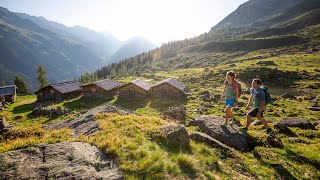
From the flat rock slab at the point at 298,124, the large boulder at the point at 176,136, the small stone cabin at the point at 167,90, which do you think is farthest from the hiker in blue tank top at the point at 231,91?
the small stone cabin at the point at 167,90

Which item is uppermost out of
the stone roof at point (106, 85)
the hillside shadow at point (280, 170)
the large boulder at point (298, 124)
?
the hillside shadow at point (280, 170)

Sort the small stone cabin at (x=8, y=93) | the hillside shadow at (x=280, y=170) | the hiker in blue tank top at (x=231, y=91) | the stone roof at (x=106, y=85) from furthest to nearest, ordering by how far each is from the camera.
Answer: the small stone cabin at (x=8, y=93)
the stone roof at (x=106, y=85)
the hiker in blue tank top at (x=231, y=91)
the hillside shadow at (x=280, y=170)

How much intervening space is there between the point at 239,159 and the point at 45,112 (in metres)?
43.5

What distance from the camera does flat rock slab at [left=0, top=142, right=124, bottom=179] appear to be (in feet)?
22.2

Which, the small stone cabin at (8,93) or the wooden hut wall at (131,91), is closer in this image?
the wooden hut wall at (131,91)

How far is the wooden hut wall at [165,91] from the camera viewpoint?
56.1m

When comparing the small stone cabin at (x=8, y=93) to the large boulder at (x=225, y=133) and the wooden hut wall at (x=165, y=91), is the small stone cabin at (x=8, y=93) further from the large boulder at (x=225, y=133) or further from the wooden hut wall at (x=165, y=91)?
the large boulder at (x=225, y=133)

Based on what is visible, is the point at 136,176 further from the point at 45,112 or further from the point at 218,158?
the point at 45,112

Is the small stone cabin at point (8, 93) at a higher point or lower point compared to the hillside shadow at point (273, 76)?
lower

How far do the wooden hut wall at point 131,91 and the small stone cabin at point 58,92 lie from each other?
62.1 feet

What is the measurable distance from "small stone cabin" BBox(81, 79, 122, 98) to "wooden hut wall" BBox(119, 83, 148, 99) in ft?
11.3

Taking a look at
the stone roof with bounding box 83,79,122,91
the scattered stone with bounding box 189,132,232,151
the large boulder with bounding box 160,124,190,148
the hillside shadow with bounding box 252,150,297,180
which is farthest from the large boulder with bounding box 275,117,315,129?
the stone roof with bounding box 83,79,122,91

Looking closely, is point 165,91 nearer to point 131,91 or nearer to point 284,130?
point 131,91

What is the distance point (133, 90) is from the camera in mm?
60156
